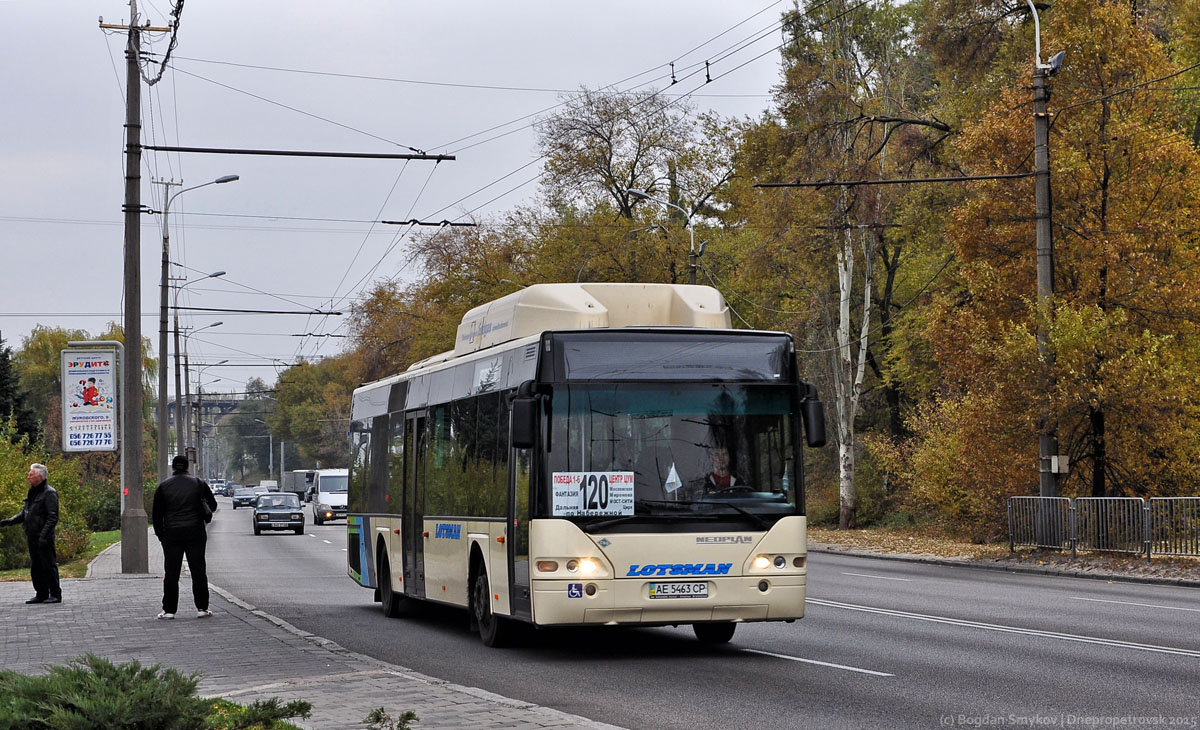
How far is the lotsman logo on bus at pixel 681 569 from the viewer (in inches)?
504

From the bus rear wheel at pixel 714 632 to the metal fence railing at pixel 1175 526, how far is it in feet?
41.4

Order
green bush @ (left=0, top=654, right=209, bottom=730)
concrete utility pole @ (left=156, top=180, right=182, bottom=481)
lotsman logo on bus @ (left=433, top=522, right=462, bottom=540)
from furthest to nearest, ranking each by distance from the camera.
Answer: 1. concrete utility pole @ (left=156, top=180, right=182, bottom=481)
2. lotsman logo on bus @ (left=433, top=522, right=462, bottom=540)
3. green bush @ (left=0, top=654, right=209, bottom=730)

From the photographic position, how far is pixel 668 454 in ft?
42.9

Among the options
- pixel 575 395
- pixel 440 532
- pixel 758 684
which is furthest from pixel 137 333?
pixel 758 684

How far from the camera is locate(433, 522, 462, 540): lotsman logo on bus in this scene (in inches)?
611

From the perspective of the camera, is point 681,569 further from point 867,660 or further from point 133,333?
point 133,333

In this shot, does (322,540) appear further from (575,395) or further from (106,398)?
(575,395)

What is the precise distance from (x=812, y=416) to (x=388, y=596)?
7888mm

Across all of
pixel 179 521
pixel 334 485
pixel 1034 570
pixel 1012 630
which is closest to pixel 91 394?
pixel 179 521

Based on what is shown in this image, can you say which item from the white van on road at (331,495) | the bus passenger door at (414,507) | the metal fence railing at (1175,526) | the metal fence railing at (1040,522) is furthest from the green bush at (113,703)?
the white van on road at (331,495)

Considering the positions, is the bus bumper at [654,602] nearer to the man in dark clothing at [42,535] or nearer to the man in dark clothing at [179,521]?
the man in dark clothing at [179,521]

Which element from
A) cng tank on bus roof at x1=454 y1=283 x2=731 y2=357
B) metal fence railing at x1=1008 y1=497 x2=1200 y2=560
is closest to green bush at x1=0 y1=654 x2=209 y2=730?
cng tank on bus roof at x1=454 y1=283 x2=731 y2=357

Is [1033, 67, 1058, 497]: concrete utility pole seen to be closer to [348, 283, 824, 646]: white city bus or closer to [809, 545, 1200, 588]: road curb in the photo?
[809, 545, 1200, 588]: road curb

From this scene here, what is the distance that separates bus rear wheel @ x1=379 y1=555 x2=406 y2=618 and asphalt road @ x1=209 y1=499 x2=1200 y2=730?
0.81 feet
